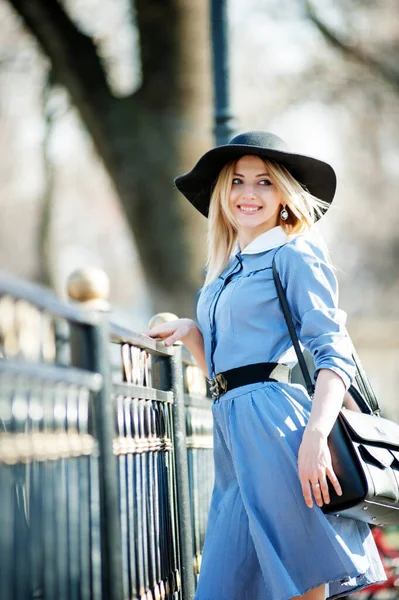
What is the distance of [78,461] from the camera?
2545mm

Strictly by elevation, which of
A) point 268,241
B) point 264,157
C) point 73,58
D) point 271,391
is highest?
point 73,58

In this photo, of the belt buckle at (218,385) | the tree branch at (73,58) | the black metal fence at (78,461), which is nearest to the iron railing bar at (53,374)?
the black metal fence at (78,461)

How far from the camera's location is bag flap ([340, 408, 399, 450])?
10.6 feet

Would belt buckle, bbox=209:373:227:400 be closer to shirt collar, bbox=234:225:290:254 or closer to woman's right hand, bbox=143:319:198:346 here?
woman's right hand, bbox=143:319:198:346

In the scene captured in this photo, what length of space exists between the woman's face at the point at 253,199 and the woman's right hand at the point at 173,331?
359mm

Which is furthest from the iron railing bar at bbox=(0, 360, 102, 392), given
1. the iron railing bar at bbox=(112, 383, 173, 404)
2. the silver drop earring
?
the silver drop earring

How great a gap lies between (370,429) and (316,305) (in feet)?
1.30

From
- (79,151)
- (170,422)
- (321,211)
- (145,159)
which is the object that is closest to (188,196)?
(321,211)

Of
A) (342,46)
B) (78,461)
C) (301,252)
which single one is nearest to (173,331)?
(301,252)

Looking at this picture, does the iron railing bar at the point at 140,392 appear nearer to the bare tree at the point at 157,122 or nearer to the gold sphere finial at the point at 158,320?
the gold sphere finial at the point at 158,320

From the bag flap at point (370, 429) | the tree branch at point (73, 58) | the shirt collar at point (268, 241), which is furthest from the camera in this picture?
the tree branch at point (73, 58)

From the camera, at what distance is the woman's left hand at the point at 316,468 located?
10.3ft

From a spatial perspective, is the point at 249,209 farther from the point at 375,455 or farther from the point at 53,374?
the point at 53,374

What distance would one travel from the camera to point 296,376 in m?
5.82
